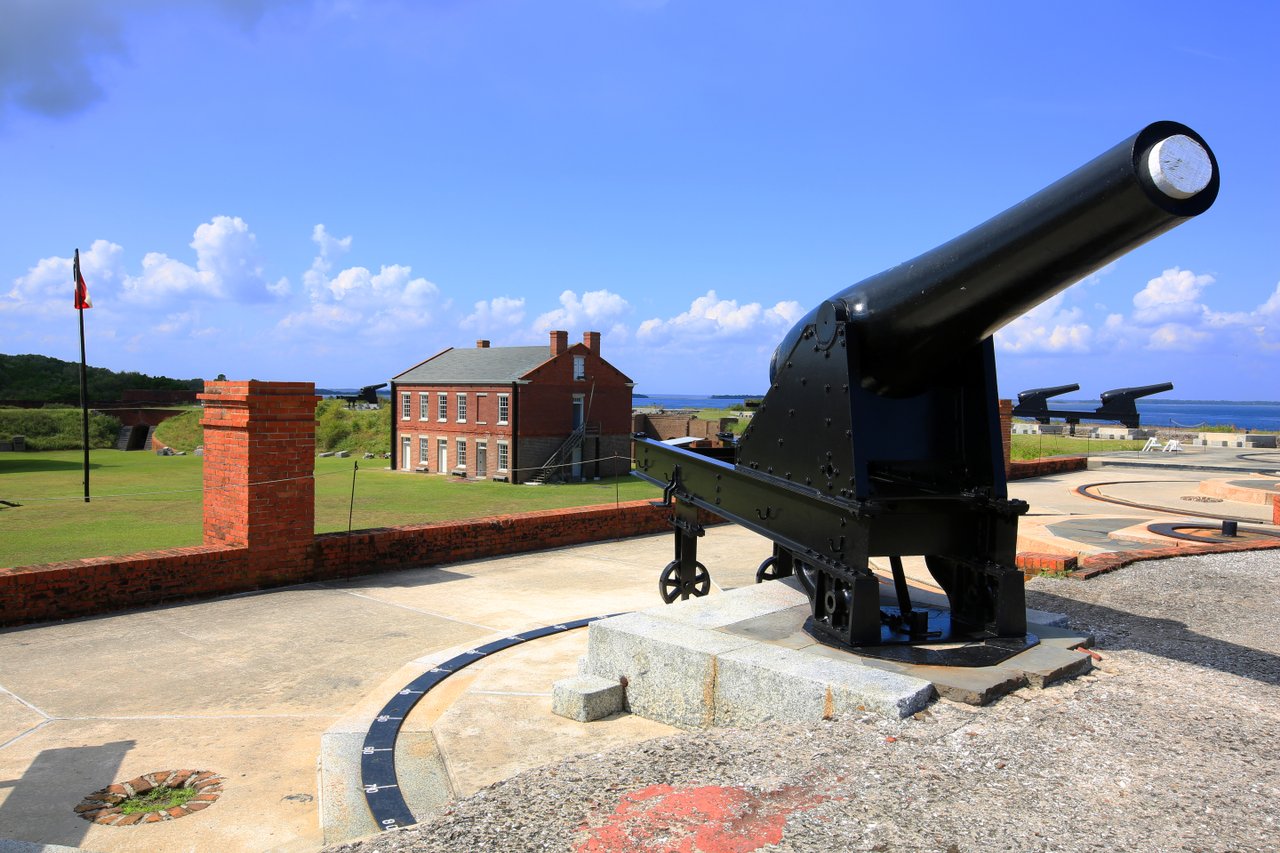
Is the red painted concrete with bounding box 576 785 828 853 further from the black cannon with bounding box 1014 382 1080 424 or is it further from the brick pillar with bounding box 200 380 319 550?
the black cannon with bounding box 1014 382 1080 424

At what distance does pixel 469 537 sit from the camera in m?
9.66

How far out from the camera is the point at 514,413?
42.9m

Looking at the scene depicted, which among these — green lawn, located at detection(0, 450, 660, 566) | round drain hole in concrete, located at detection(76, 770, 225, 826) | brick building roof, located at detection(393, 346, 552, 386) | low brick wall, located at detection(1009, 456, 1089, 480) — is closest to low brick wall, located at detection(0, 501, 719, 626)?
green lawn, located at detection(0, 450, 660, 566)

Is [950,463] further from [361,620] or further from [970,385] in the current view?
[361,620]

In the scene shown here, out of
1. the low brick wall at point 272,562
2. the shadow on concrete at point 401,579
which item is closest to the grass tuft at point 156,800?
the low brick wall at point 272,562

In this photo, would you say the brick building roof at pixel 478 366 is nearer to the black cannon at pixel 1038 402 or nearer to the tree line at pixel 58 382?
the black cannon at pixel 1038 402

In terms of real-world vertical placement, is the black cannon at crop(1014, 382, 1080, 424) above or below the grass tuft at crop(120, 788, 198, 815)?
above

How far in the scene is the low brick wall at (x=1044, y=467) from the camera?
19719mm

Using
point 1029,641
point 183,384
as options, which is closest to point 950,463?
point 1029,641

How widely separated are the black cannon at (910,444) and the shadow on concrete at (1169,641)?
2.95 feet

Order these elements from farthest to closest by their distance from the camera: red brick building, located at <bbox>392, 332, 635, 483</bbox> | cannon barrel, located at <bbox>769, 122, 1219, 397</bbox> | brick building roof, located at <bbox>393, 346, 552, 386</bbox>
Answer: brick building roof, located at <bbox>393, 346, 552, 386</bbox>
red brick building, located at <bbox>392, 332, 635, 483</bbox>
cannon barrel, located at <bbox>769, 122, 1219, 397</bbox>

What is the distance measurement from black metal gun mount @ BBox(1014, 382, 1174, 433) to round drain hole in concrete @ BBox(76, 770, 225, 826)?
22.3 metres

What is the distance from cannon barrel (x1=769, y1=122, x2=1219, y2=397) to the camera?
3.07 m

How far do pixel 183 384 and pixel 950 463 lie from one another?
9114 centimetres
